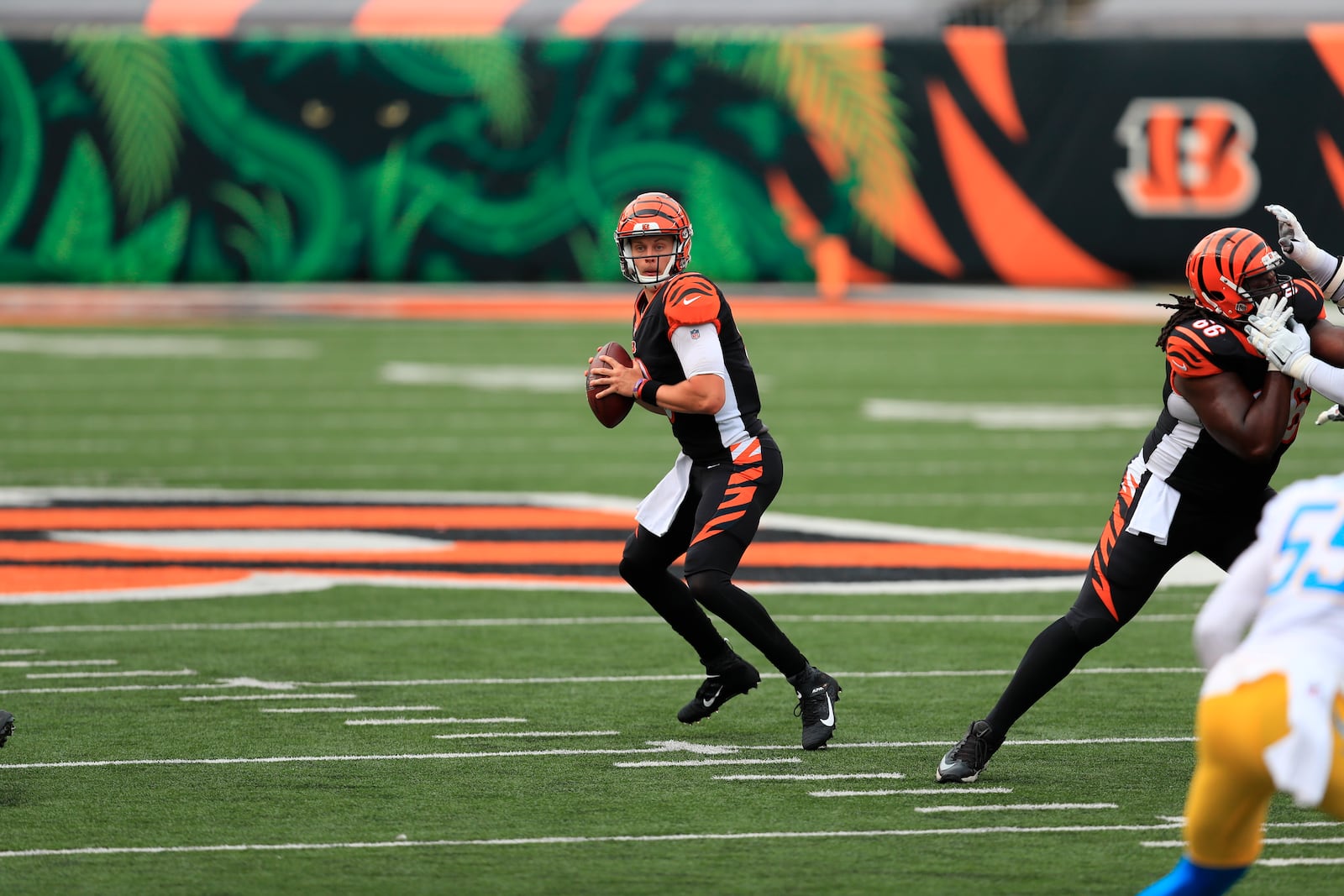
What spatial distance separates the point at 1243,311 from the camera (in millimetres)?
5465

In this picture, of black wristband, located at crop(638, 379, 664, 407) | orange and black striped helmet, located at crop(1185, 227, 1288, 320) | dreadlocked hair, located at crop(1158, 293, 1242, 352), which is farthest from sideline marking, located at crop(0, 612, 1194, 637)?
orange and black striped helmet, located at crop(1185, 227, 1288, 320)

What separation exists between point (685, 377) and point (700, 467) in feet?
1.08

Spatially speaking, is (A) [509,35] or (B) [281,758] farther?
(A) [509,35]

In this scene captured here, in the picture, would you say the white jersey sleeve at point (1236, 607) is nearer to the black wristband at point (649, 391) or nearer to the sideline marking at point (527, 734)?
the black wristband at point (649, 391)

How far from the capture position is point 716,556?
6.23 meters

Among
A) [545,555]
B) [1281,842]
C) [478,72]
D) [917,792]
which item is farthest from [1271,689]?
[478,72]

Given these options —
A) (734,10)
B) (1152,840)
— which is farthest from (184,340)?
(1152,840)

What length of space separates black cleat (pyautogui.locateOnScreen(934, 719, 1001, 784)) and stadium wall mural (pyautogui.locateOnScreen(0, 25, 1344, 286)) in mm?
24611

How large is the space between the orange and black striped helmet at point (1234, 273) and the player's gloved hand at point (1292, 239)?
1.42 feet

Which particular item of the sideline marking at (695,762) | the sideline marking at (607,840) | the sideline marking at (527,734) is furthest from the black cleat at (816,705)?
the sideline marking at (607,840)

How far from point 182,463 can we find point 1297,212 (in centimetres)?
2144

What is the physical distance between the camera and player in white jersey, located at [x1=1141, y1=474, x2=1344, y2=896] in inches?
146

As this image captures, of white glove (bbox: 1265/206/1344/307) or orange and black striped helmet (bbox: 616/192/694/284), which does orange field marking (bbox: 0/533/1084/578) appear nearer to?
orange and black striped helmet (bbox: 616/192/694/284)

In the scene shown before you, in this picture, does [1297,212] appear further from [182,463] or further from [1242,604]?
[1242,604]
